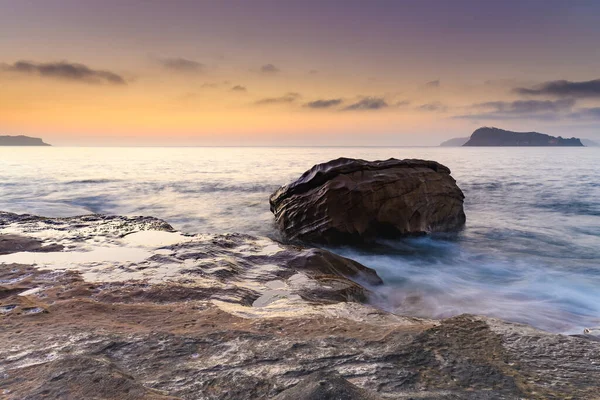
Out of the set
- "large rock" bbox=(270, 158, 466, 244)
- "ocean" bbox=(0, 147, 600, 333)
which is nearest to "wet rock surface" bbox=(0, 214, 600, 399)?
"ocean" bbox=(0, 147, 600, 333)

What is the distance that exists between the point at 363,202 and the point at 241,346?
312 inches

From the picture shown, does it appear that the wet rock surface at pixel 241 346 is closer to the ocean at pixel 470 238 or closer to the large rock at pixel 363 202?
the ocean at pixel 470 238

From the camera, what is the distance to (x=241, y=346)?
3199mm

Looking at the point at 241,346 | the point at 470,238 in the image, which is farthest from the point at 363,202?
the point at 241,346

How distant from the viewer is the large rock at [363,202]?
10617mm

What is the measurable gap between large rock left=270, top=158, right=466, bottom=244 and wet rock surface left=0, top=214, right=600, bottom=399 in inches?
188

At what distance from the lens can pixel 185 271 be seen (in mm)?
6027

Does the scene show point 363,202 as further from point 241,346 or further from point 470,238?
point 241,346

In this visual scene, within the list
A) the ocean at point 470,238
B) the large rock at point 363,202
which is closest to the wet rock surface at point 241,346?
the ocean at point 470,238

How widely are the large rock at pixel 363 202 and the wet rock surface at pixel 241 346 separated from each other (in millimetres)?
4780

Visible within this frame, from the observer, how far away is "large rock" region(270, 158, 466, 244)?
10.6 m

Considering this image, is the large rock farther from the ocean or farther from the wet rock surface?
the wet rock surface

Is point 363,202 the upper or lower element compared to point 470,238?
upper

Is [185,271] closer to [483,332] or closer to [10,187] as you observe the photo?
[483,332]
